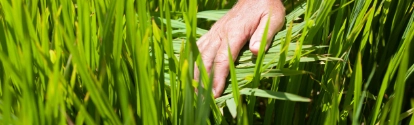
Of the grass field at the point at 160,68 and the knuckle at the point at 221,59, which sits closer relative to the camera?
the grass field at the point at 160,68

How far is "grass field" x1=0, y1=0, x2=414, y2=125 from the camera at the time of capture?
0.59 metres

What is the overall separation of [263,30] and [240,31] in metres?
0.04

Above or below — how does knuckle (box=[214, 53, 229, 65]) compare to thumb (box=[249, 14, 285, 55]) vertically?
below

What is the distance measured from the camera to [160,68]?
2.39 ft

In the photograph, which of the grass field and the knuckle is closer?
the grass field

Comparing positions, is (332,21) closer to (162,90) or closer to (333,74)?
(333,74)

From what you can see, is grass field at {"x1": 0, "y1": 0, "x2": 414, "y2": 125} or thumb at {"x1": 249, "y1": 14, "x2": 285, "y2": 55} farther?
thumb at {"x1": 249, "y1": 14, "x2": 285, "y2": 55}

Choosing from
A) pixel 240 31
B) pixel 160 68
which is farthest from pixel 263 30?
pixel 160 68

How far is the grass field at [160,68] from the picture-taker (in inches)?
23.4

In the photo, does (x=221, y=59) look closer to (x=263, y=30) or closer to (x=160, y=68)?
(x=263, y=30)

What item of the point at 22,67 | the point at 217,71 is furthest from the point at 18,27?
the point at 217,71

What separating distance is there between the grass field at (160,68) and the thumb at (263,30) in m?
0.02

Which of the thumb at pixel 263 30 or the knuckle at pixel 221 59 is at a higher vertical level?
the thumb at pixel 263 30

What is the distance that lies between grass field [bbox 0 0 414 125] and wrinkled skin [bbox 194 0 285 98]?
23 mm
